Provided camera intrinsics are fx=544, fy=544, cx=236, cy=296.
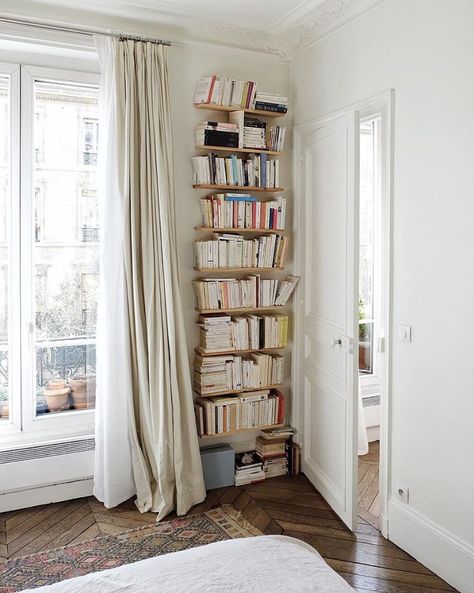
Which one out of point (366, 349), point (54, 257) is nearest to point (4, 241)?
point (54, 257)

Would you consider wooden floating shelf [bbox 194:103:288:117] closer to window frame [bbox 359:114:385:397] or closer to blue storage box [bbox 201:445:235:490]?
window frame [bbox 359:114:385:397]

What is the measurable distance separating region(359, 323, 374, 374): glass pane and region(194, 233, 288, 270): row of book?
1.32m

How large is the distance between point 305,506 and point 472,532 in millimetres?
1068

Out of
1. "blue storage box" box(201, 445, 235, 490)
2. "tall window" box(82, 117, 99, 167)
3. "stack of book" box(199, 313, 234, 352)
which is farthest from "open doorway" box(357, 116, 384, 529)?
"tall window" box(82, 117, 99, 167)

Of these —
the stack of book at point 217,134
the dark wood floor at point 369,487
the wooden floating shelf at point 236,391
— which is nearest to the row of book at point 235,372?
the wooden floating shelf at point 236,391

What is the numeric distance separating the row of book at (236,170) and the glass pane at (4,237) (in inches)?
42.0

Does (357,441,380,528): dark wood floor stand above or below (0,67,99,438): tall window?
below

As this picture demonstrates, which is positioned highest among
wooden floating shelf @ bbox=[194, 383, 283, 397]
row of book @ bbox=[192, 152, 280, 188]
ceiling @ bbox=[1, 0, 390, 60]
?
ceiling @ bbox=[1, 0, 390, 60]

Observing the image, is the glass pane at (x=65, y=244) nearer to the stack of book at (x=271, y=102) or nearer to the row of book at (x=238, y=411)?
the row of book at (x=238, y=411)

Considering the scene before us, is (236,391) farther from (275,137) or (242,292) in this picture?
(275,137)

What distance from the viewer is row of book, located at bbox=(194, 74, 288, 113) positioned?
3202 millimetres

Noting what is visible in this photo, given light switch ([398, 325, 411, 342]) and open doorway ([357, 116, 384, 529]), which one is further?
open doorway ([357, 116, 384, 529])

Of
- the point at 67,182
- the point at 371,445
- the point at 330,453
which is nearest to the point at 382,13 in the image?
the point at 67,182

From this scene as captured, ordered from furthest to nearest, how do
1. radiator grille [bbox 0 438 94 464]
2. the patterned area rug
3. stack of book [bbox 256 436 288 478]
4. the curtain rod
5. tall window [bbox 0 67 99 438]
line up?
stack of book [bbox 256 436 288 478]
tall window [bbox 0 67 99 438]
radiator grille [bbox 0 438 94 464]
the curtain rod
the patterned area rug
